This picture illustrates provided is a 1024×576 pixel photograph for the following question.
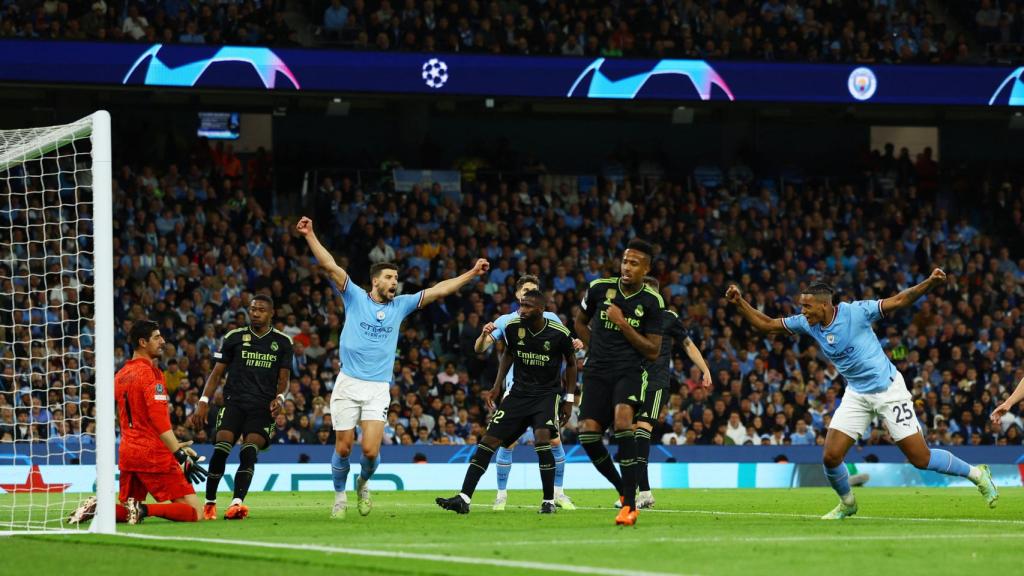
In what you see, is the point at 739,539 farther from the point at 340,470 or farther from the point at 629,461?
the point at 340,470

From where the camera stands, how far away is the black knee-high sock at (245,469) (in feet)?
45.5

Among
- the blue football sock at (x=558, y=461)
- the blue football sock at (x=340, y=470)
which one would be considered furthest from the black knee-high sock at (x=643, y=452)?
the blue football sock at (x=340, y=470)

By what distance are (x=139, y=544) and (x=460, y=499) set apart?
4.21 meters

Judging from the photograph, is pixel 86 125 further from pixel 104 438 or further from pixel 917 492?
pixel 917 492

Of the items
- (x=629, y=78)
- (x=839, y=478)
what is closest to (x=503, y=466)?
(x=839, y=478)

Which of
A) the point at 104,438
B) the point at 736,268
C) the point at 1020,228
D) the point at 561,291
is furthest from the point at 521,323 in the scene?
the point at 1020,228

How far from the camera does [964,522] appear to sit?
1304cm

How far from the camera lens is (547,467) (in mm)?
14117

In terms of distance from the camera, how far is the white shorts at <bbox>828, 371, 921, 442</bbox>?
1315cm

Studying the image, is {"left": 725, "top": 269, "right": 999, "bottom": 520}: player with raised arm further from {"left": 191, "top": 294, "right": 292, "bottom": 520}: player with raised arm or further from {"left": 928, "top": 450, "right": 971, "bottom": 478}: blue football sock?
{"left": 191, "top": 294, "right": 292, "bottom": 520}: player with raised arm

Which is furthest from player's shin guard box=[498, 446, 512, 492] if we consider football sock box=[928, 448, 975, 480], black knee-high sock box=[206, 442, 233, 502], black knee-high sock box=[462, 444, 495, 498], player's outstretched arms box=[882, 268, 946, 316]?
player's outstretched arms box=[882, 268, 946, 316]

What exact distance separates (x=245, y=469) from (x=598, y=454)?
3.42 metres

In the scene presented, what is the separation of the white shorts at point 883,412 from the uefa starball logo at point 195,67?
17584 millimetres

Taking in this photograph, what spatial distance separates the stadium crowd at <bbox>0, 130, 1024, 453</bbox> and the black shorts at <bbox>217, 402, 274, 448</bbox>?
30.3 feet
